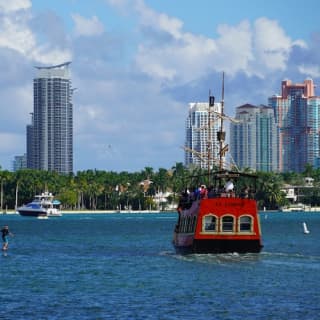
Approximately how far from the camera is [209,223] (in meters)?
69.8

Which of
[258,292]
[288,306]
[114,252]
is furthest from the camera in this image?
[114,252]

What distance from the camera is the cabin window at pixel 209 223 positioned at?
69688 millimetres

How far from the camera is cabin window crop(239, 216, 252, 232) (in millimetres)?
69688

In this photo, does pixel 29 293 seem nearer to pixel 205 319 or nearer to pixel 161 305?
pixel 161 305

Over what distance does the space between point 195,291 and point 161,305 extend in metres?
5.13

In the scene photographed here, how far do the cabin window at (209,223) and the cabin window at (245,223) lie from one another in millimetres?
1533

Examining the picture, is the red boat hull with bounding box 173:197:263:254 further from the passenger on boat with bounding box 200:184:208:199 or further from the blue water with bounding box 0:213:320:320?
the blue water with bounding box 0:213:320:320

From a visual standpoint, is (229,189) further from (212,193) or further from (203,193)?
(203,193)

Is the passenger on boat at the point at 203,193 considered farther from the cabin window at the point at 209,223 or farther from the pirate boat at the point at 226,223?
the cabin window at the point at 209,223

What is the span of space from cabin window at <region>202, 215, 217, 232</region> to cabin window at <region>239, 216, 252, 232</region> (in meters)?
1.53

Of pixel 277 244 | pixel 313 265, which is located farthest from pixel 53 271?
pixel 277 244

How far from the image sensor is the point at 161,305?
4681 centimetres

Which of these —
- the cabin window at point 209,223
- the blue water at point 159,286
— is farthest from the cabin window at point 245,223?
the blue water at point 159,286

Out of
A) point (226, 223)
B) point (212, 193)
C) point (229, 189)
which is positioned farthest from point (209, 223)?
point (229, 189)
